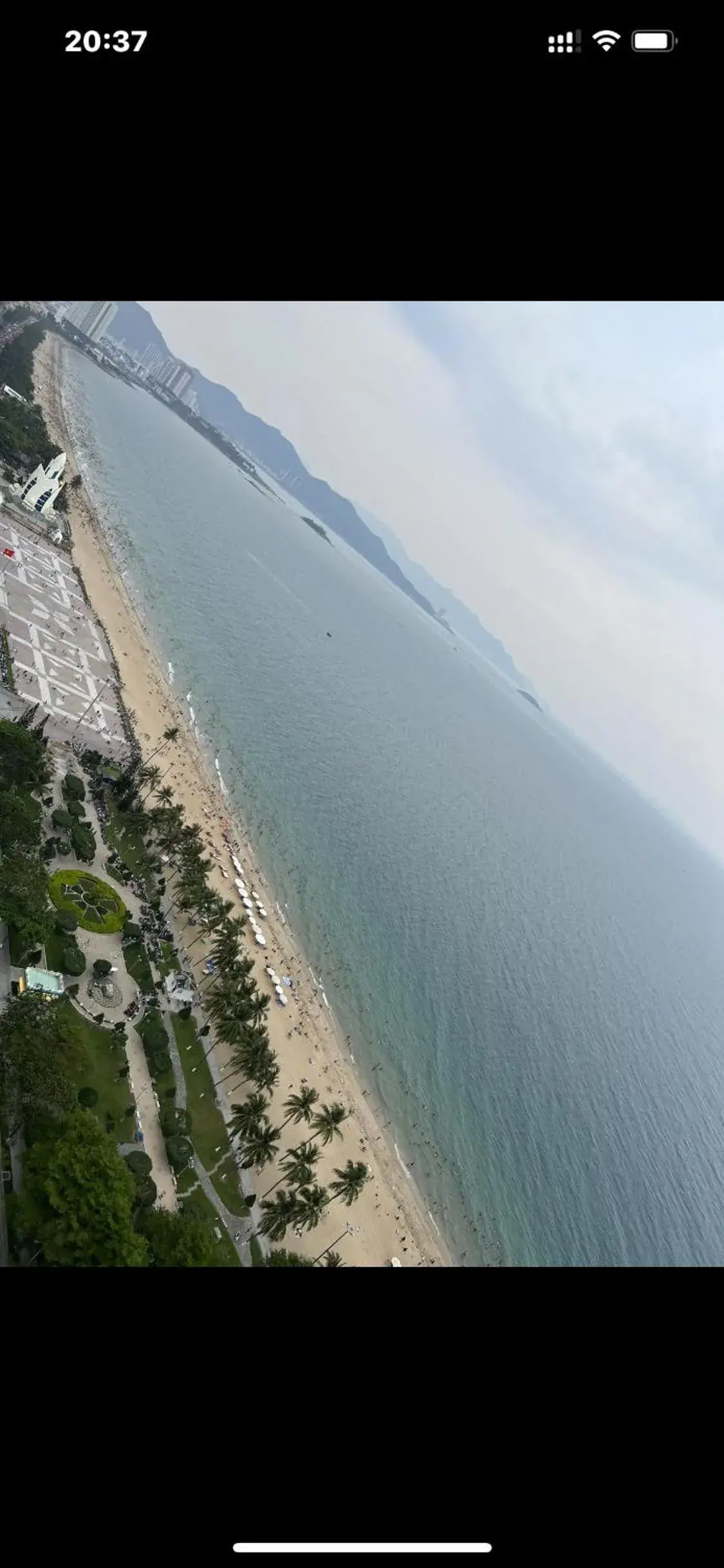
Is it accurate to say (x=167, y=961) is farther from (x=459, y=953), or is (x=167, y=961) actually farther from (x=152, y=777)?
(x=459, y=953)

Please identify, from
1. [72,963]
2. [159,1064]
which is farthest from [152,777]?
[159,1064]

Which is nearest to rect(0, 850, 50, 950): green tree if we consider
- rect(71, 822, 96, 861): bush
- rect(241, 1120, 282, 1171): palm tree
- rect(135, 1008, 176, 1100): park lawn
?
rect(71, 822, 96, 861): bush

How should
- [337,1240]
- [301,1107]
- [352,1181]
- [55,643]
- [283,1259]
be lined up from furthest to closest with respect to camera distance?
[55,643] → [337,1240] → [301,1107] → [352,1181] → [283,1259]

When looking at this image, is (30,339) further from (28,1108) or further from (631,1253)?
(631,1253)
